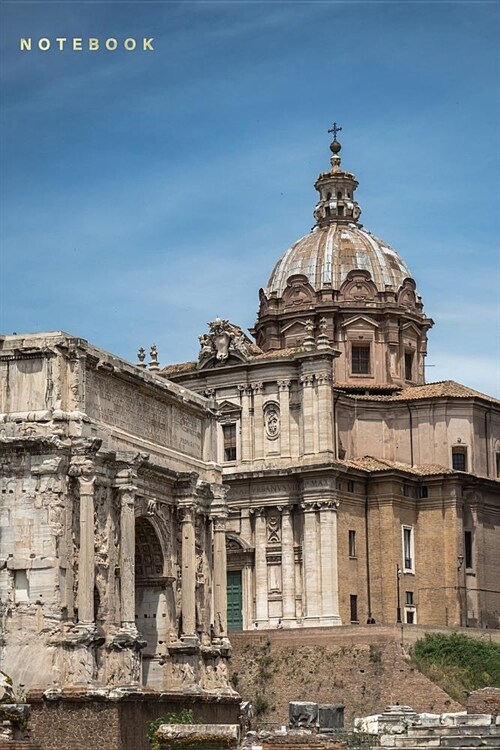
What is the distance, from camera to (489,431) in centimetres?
7812

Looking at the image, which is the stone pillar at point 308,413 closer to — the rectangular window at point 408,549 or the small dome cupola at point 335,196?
the rectangular window at point 408,549

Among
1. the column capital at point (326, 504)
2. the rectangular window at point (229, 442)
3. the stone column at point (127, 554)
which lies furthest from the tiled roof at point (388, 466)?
the stone column at point (127, 554)

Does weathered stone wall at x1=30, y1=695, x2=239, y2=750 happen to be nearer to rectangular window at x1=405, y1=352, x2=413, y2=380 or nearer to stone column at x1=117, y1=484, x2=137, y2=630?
stone column at x1=117, y1=484, x2=137, y2=630

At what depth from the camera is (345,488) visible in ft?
241

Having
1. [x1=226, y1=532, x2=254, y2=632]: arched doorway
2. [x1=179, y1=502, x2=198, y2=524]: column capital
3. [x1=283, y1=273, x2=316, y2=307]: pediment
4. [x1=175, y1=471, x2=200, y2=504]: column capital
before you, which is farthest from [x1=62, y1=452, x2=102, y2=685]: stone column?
[x1=283, y1=273, x2=316, y2=307]: pediment

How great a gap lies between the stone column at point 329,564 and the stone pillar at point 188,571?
658 inches

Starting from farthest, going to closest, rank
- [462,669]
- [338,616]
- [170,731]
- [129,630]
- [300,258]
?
[300,258] → [338,616] → [462,669] → [129,630] → [170,731]

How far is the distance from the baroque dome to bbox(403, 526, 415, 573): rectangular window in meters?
13.6

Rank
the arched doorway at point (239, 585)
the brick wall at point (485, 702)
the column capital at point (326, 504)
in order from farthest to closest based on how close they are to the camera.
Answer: the arched doorway at point (239, 585) < the column capital at point (326, 504) < the brick wall at point (485, 702)

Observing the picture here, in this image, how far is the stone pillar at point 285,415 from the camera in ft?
242

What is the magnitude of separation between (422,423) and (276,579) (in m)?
10.7

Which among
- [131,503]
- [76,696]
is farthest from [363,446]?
[76,696]

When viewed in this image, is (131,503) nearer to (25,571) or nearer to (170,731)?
(25,571)

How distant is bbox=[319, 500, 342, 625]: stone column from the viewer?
7062 cm
